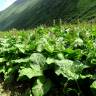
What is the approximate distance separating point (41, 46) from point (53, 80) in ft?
4.54

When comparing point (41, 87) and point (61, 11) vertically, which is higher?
point (61, 11)

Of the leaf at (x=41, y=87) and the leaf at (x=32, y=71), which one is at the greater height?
the leaf at (x=32, y=71)

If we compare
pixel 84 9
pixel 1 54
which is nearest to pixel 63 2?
pixel 84 9

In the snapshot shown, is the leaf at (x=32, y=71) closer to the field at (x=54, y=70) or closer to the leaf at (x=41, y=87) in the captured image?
the field at (x=54, y=70)

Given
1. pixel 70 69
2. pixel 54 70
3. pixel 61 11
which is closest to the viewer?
pixel 70 69

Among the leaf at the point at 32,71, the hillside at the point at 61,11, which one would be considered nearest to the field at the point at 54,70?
the leaf at the point at 32,71

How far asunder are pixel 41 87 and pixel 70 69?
34.8 inches

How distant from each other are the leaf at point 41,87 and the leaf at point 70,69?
47 centimetres

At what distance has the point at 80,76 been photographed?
761 centimetres

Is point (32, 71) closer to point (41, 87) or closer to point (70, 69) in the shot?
point (41, 87)

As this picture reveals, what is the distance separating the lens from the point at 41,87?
784 centimetres

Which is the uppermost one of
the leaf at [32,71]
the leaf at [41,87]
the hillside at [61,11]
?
the hillside at [61,11]

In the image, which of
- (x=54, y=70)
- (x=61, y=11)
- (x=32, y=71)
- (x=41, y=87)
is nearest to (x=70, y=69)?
(x=54, y=70)

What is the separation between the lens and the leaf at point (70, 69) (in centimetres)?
765
